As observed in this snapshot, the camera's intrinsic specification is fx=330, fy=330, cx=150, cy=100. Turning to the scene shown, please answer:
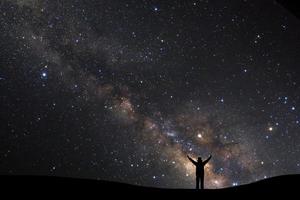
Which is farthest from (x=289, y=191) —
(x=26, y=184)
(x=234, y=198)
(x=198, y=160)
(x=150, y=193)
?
(x=198, y=160)

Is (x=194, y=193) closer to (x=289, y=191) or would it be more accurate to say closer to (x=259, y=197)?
(x=259, y=197)

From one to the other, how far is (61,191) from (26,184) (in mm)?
421

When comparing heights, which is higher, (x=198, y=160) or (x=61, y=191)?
(x=198, y=160)

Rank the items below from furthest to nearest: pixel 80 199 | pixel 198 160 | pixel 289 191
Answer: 1. pixel 198 160
2. pixel 80 199
3. pixel 289 191

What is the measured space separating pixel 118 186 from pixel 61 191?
2.23 feet

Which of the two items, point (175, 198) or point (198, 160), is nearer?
point (175, 198)

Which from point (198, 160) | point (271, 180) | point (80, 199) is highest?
point (198, 160)

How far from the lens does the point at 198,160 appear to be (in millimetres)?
8312

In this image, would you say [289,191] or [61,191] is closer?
[289,191]

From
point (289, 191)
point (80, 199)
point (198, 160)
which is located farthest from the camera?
point (198, 160)

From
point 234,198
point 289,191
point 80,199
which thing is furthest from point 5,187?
point 289,191

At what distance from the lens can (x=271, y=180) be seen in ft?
12.7

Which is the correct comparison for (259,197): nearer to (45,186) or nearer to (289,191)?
(289,191)

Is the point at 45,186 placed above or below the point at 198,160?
below
